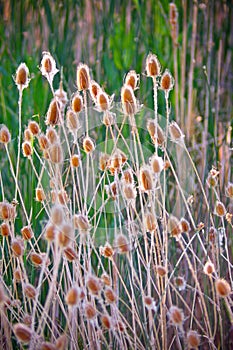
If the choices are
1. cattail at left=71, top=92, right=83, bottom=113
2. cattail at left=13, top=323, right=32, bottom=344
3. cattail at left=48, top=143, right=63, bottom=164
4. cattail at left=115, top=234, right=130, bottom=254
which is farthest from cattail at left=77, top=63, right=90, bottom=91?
cattail at left=13, top=323, right=32, bottom=344

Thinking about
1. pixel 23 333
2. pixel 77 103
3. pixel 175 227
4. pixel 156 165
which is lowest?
pixel 23 333

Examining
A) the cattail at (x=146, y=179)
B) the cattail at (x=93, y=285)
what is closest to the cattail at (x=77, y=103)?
the cattail at (x=146, y=179)

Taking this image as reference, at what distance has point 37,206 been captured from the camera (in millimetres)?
1062

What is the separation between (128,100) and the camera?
795 millimetres

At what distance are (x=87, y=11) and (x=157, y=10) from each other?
175 mm

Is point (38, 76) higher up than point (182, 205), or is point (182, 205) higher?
point (38, 76)

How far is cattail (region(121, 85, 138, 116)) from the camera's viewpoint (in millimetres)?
792

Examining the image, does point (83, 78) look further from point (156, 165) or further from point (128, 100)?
point (156, 165)

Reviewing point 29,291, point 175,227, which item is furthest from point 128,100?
point 29,291

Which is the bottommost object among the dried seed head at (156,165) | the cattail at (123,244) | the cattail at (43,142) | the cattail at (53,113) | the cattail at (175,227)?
the cattail at (123,244)

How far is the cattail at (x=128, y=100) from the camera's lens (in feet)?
2.60

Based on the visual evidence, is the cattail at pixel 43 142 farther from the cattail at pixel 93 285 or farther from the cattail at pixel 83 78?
the cattail at pixel 93 285

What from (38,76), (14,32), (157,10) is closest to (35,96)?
(38,76)

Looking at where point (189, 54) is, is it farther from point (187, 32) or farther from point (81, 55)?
point (81, 55)
